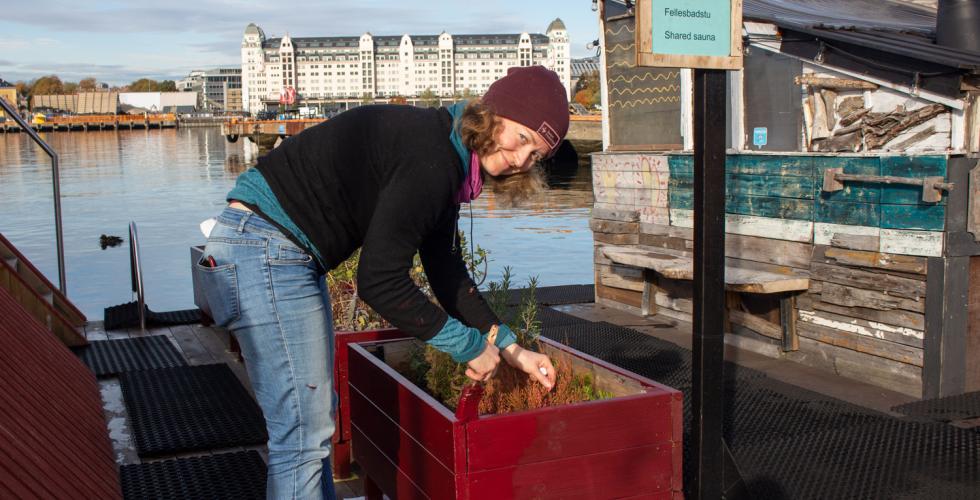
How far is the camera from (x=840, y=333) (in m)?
6.03

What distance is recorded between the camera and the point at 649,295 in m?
7.91

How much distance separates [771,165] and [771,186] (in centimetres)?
14

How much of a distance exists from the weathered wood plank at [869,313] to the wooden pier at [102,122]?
9627 centimetres

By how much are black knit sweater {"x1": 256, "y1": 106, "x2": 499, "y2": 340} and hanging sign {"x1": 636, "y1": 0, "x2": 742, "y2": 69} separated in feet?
2.75

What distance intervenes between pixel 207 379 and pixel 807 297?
148 inches

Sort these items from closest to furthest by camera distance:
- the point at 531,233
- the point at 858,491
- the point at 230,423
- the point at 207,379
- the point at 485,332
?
1. the point at 485,332
2. the point at 858,491
3. the point at 230,423
4. the point at 207,379
5. the point at 531,233

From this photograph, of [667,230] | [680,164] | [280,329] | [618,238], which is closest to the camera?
[280,329]

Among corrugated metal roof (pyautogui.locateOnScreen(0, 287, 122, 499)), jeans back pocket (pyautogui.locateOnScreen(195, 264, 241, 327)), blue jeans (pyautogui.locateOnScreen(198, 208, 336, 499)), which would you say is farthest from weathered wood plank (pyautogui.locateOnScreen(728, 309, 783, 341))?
jeans back pocket (pyautogui.locateOnScreen(195, 264, 241, 327))

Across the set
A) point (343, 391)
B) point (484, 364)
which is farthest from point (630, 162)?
point (484, 364)

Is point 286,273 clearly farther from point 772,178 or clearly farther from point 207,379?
point 772,178

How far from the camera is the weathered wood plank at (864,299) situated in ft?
18.2

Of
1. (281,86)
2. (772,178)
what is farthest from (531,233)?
(281,86)

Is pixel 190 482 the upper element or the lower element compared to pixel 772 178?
lower

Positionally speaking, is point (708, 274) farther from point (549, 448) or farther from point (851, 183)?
point (851, 183)
